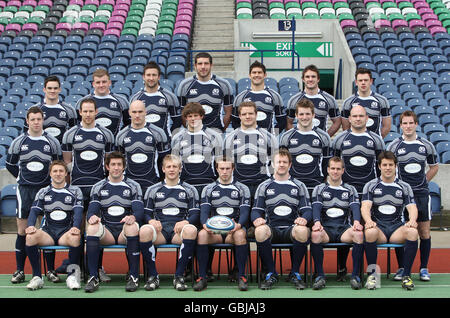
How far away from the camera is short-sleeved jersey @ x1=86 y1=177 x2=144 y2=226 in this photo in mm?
6453

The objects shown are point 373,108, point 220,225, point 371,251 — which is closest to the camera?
point 220,225

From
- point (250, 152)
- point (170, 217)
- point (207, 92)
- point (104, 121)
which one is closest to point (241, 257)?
point (170, 217)

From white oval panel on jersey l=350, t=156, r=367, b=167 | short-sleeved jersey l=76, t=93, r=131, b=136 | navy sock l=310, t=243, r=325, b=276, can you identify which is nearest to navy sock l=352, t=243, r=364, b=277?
navy sock l=310, t=243, r=325, b=276

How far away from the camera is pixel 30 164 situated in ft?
22.0

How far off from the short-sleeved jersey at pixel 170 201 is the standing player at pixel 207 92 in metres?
1.06

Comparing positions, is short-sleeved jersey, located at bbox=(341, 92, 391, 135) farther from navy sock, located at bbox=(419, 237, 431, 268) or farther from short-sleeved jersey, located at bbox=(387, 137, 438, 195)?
navy sock, located at bbox=(419, 237, 431, 268)

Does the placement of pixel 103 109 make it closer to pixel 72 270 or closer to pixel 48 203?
pixel 48 203

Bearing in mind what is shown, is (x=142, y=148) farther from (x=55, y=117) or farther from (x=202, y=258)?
(x=202, y=258)

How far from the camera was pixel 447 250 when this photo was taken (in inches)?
334

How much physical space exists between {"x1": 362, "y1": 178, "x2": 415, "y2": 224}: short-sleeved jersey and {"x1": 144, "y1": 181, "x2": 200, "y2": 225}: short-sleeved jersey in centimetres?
164

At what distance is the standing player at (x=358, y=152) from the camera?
6.78 meters

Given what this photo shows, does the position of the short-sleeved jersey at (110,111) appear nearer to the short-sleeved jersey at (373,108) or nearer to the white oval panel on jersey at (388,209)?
the short-sleeved jersey at (373,108)

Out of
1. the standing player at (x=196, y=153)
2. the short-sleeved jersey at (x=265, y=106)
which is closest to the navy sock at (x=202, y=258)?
the standing player at (x=196, y=153)

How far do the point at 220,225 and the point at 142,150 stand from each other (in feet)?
4.01
